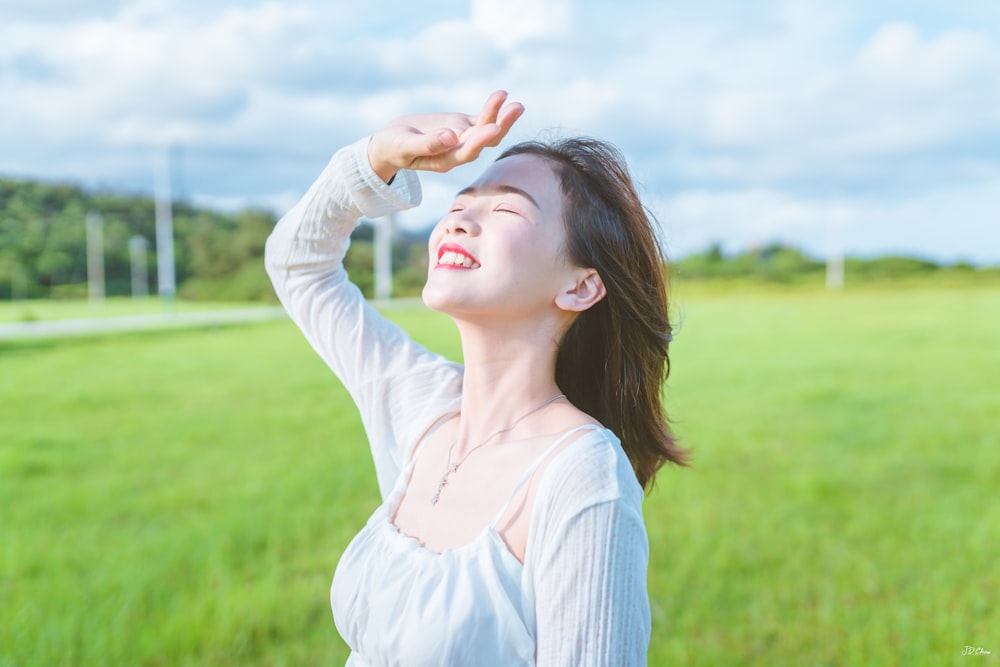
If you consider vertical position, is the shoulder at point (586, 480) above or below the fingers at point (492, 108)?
below

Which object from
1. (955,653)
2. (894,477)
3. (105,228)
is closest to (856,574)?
(955,653)

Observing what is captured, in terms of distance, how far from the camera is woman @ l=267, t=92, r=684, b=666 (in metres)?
1.30

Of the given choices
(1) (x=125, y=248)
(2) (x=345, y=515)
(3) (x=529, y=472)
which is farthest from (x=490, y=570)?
(1) (x=125, y=248)

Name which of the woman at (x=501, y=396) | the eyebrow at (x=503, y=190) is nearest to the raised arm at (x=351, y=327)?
the woman at (x=501, y=396)

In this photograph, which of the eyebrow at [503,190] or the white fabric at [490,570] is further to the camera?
the eyebrow at [503,190]

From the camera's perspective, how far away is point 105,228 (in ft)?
44.5

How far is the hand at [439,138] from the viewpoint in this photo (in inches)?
54.4

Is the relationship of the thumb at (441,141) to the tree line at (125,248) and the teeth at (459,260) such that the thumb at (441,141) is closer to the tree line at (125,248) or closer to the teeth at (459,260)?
the teeth at (459,260)

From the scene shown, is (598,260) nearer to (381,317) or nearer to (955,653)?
(381,317)

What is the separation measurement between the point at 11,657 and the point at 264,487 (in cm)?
200

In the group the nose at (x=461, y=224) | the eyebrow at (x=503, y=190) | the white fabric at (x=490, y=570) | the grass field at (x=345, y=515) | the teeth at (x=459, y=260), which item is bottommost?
the grass field at (x=345, y=515)

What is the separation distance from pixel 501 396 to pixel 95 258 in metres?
13.6

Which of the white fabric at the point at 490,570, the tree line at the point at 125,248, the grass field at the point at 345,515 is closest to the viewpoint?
the white fabric at the point at 490,570

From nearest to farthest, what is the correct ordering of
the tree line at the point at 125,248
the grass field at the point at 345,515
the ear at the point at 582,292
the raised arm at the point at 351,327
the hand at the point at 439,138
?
the hand at the point at 439,138 → the ear at the point at 582,292 → the raised arm at the point at 351,327 → the grass field at the point at 345,515 → the tree line at the point at 125,248
